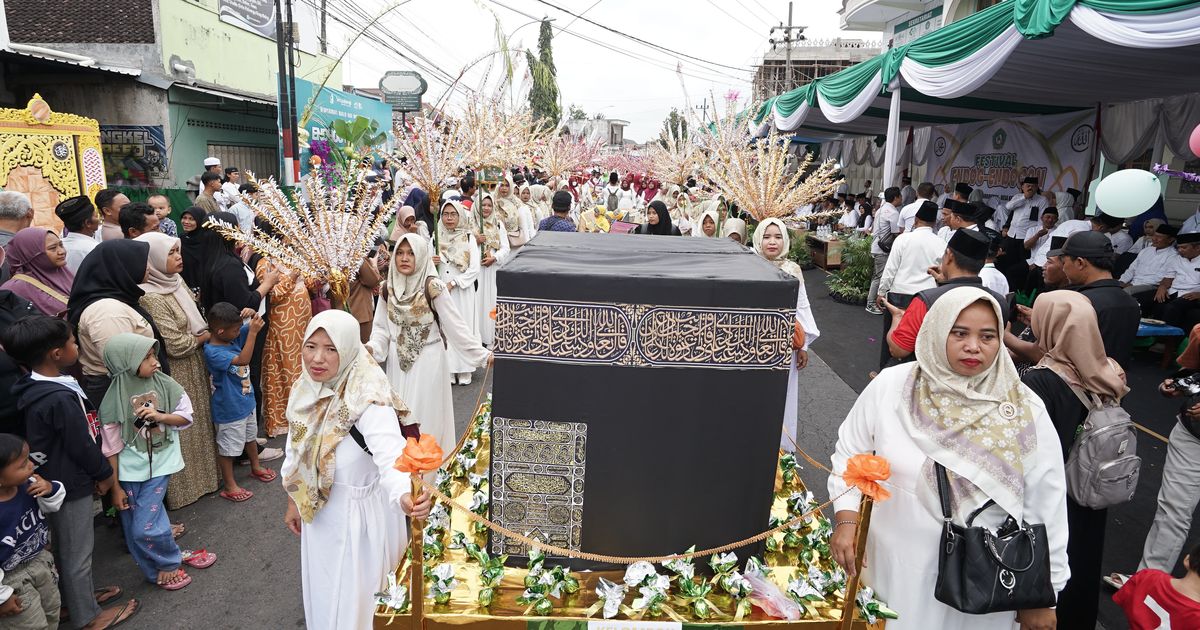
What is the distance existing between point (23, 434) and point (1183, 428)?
17.3 feet

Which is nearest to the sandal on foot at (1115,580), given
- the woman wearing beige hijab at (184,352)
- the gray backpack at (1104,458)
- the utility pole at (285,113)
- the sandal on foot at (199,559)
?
the gray backpack at (1104,458)

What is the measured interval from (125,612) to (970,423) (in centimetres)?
363

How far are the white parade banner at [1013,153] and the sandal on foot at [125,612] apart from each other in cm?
1196

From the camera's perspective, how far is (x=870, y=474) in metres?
1.78

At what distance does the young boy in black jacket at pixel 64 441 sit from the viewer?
105 inches

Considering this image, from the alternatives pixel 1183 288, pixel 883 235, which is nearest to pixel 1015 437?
pixel 1183 288

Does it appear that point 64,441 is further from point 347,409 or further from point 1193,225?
point 1193,225

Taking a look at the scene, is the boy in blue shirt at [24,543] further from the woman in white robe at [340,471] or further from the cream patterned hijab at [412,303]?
the cream patterned hijab at [412,303]

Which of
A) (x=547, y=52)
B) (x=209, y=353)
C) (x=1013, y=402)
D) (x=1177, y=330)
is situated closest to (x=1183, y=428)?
(x=1013, y=402)

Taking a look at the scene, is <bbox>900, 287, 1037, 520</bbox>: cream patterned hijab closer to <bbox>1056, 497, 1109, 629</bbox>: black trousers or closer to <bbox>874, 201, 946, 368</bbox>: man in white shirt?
<bbox>1056, 497, 1109, 629</bbox>: black trousers

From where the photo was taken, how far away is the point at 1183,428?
3068 mm

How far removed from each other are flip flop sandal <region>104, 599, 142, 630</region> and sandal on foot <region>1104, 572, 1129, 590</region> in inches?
188

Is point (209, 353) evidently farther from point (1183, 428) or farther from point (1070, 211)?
point (1070, 211)

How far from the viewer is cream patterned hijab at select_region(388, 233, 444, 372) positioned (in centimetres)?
382
